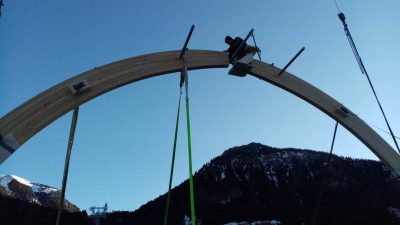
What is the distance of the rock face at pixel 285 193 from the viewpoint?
241 feet

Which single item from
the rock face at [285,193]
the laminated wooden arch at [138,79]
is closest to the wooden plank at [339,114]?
the laminated wooden arch at [138,79]

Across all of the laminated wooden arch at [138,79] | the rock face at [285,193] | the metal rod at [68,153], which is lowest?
the metal rod at [68,153]

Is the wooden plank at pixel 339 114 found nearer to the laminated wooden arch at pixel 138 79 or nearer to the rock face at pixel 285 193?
the laminated wooden arch at pixel 138 79

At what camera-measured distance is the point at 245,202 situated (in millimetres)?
91375

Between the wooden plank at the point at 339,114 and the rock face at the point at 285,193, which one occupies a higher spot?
the rock face at the point at 285,193

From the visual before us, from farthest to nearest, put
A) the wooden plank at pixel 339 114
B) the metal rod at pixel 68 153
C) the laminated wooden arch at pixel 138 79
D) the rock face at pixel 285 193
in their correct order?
the rock face at pixel 285 193
the wooden plank at pixel 339 114
the laminated wooden arch at pixel 138 79
the metal rod at pixel 68 153

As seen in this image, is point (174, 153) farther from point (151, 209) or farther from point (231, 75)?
point (151, 209)

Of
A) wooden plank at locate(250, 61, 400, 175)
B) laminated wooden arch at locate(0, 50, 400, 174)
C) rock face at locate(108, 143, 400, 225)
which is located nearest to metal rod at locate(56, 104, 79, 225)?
laminated wooden arch at locate(0, 50, 400, 174)

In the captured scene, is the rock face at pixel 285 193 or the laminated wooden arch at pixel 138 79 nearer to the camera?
the laminated wooden arch at pixel 138 79

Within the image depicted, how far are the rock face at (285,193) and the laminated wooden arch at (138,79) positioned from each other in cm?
5509

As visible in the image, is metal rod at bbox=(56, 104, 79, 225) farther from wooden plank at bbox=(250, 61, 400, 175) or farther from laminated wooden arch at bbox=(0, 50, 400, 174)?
wooden plank at bbox=(250, 61, 400, 175)

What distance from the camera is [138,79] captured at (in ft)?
22.7

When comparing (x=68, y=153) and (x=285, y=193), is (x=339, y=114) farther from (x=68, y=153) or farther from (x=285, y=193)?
(x=285, y=193)

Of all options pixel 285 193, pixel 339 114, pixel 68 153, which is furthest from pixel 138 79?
pixel 285 193
